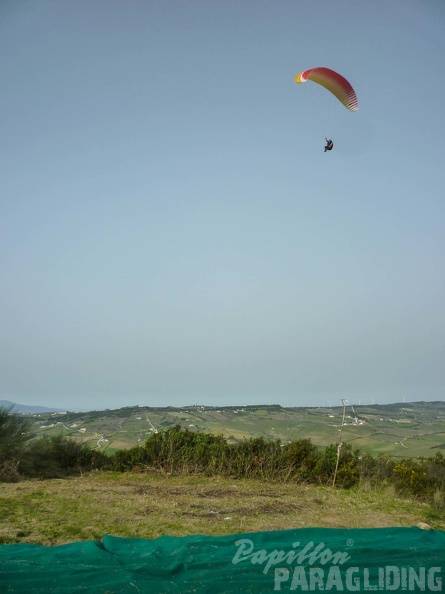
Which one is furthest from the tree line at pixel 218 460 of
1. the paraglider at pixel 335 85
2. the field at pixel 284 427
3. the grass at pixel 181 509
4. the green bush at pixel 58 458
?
the paraglider at pixel 335 85

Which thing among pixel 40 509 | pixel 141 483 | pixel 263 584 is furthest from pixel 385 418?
pixel 263 584

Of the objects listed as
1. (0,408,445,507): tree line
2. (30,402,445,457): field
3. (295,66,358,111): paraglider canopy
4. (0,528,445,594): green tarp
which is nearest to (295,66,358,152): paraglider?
(295,66,358,111): paraglider canopy

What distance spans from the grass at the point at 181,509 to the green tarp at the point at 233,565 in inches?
35.9

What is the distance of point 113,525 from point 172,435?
18.4 ft

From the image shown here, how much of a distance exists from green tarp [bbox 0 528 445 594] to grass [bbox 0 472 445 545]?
2.99ft

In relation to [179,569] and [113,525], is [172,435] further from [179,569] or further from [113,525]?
[179,569]

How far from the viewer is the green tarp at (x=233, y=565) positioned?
11.5 ft

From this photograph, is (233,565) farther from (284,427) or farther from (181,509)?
(284,427)

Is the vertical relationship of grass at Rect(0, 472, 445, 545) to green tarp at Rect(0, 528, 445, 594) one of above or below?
below

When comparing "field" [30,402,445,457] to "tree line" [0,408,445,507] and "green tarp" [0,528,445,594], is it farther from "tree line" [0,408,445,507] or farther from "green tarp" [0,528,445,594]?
"green tarp" [0,528,445,594]

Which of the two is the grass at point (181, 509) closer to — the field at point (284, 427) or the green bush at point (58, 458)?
the green bush at point (58, 458)

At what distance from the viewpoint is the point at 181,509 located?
23.8ft

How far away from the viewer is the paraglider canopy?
1371 centimetres

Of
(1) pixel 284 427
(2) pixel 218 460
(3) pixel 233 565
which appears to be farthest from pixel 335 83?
(1) pixel 284 427
